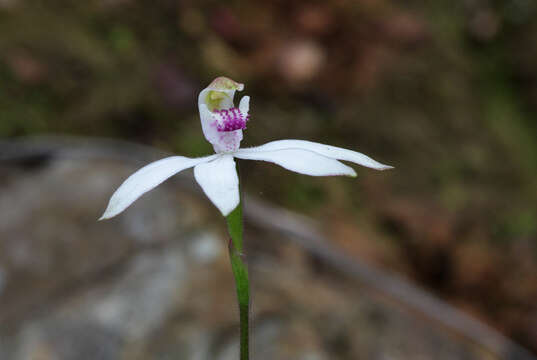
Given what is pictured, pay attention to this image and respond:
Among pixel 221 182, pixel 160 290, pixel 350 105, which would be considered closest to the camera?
pixel 221 182

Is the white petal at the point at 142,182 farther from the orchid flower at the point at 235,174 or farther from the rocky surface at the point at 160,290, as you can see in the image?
the rocky surface at the point at 160,290

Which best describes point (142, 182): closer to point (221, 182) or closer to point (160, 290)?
point (221, 182)

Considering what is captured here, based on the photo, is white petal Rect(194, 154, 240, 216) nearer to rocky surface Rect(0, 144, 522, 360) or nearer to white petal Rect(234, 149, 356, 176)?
white petal Rect(234, 149, 356, 176)

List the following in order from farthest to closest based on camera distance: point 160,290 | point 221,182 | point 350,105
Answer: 1. point 350,105
2. point 160,290
3. point 221,182

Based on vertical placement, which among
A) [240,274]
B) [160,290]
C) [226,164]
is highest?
[226,164]

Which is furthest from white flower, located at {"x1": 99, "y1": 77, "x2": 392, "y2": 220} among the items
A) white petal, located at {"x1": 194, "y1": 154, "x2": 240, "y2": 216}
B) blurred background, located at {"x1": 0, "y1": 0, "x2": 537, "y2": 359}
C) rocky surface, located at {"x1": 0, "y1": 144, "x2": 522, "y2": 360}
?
blurred background, located at {"x1": 0, "y1": 0, "x2": 537, "y2": 359}

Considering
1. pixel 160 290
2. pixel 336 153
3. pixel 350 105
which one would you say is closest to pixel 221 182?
pixel 336 153

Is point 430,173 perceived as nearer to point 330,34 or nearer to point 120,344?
point 330,34
